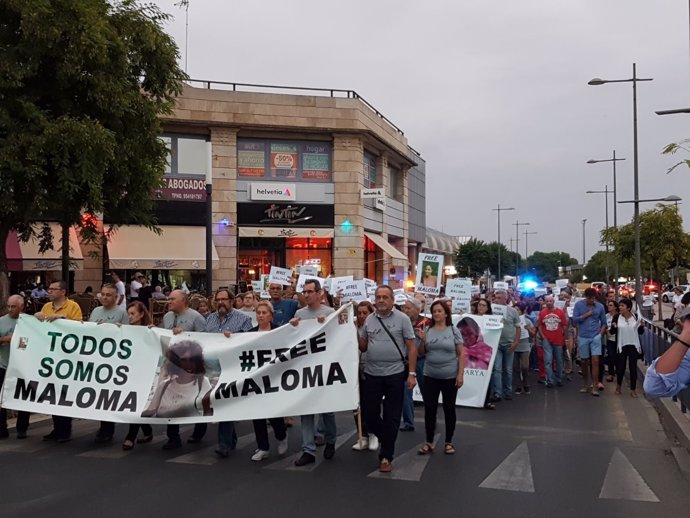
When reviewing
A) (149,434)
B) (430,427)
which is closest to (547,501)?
(430,427)

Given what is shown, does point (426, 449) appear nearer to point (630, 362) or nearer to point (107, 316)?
point (107, 316)

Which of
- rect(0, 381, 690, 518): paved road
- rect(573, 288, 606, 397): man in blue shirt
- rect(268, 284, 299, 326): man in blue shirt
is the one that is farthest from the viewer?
rect(573, 288, 606, 397): man in blue shirt

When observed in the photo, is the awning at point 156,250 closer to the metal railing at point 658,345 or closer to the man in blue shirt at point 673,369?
the metal railing at point 658,345

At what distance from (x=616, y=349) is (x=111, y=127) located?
1171 cm

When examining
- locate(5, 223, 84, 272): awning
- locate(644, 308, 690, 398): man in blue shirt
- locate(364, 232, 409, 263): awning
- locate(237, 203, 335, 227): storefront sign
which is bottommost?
locate(644, 308, 690, 398): man in blue shirt

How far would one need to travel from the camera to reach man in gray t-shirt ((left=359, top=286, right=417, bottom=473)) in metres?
7.13

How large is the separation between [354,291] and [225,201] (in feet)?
60.7

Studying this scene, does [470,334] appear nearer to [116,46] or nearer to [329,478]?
[329,478]

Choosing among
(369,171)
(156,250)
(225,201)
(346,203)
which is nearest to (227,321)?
(156,250)

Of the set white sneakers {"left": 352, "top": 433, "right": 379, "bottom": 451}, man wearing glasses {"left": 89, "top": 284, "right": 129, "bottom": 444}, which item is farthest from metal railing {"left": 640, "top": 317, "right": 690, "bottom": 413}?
man wearing glasses {"left": 89, "top": 284, "right": 129, "bottom": 444}

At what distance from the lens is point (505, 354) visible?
11.8 m

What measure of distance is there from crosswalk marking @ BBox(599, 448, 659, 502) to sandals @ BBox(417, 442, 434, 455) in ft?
5.88

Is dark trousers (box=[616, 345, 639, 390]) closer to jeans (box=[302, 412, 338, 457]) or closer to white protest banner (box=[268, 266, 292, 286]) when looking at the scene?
jeans (box=[302, 412, 338, 457])

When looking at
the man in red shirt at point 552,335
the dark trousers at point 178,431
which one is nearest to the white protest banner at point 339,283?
the man in red shirt at point 552,335
